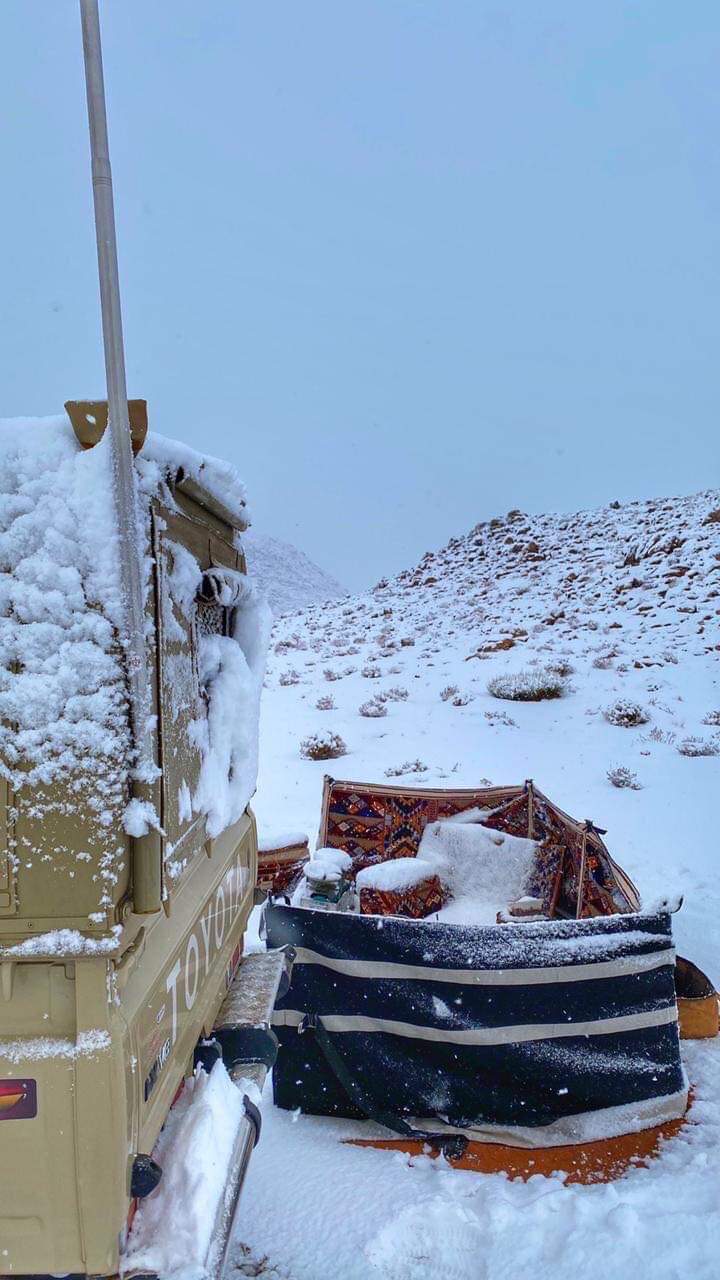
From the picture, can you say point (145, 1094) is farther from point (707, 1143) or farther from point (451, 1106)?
point (707, 1143)

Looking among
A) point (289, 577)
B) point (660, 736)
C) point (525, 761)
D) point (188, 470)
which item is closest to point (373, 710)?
point (525, 761)

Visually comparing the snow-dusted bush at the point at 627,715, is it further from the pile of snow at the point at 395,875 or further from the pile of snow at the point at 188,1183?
the pile of snow at the point at 188,1183

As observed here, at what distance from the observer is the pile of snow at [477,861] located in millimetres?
5902

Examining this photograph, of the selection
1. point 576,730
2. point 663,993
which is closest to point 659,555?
point 576,730

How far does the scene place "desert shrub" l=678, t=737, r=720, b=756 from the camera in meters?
10.1

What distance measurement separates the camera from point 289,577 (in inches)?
2306

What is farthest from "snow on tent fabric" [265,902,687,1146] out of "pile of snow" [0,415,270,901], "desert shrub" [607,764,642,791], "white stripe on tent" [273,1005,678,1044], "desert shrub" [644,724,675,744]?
"desert shrub" [644,724,675,744]

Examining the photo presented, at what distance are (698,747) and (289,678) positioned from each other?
31.0 ft

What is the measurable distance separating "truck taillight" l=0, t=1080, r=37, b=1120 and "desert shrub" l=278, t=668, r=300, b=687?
48.7 feet

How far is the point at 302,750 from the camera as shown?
11.1 m

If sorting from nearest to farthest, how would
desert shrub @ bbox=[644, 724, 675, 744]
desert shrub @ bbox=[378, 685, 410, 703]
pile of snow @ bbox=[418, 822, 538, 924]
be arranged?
pile of snow @ bbox=[418, 822, 538, 924]
desert shrub @ bbox=[644, 724, 675, 744]
desert shrub @ bbox=[378, 685, 410, 703]

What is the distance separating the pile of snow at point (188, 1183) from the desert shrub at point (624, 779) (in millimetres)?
7632

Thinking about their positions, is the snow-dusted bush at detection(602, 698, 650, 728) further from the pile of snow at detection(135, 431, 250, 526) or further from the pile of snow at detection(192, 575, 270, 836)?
the pile of snow at detection(135, 431, 250, 526)

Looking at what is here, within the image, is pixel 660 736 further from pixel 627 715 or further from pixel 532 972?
pixel 532 972
